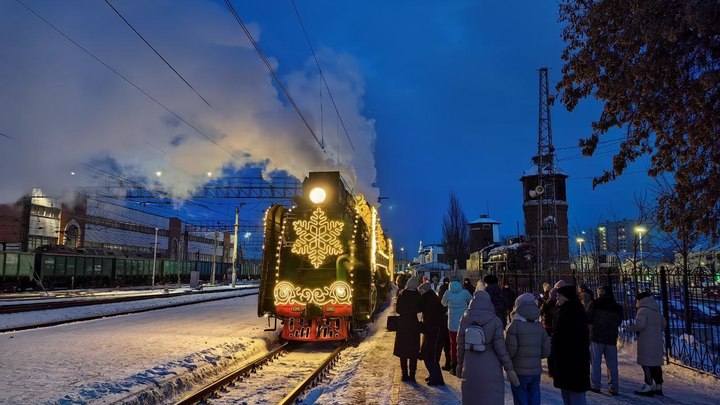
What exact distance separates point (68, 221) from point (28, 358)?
44599 mm

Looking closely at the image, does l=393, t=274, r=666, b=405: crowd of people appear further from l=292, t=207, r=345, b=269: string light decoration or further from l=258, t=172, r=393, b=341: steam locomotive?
l=292, t=207, r=345, b=269: string light decoration

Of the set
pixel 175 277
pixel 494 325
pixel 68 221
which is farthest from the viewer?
pixel 175 277

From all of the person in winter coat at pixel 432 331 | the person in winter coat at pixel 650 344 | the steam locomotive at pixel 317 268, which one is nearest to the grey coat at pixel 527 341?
the person in winter coat at pixel 432 331

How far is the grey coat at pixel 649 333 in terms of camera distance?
7633 millimetres

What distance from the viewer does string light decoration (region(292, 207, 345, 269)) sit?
474 inches

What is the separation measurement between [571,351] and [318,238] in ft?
24.1

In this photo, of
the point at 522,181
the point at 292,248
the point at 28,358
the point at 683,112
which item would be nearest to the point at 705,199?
the point at 683,112

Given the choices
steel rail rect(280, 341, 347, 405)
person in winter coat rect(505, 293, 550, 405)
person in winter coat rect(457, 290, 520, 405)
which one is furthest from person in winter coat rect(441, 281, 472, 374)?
person in winter coat rect(457, 290, 520, 405)

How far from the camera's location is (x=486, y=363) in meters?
5.06

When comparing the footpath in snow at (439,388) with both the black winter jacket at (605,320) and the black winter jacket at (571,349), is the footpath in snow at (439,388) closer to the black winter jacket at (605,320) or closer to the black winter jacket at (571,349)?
the black winter jacket at (605,320)

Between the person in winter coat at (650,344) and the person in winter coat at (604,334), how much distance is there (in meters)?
0.27

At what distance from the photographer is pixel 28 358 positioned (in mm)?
9117

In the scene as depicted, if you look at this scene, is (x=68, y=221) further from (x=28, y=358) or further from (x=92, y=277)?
(x=28, y=358)

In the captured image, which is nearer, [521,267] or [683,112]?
[683,112]
